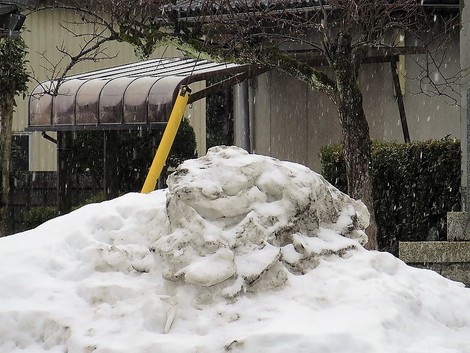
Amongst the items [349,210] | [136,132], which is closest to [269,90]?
[136,132]

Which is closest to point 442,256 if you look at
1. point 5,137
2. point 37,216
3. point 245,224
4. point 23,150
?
point 245,224

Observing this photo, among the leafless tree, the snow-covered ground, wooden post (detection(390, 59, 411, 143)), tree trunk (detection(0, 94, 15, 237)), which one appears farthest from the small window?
the snow-covered ground

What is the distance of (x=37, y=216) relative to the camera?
1881cm

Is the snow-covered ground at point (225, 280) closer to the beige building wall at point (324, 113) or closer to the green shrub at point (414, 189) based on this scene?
the green shrub at point (414, 189)

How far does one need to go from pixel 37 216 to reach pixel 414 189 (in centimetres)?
982

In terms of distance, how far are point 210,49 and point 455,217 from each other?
9.44 ft

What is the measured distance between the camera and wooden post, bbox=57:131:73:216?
1689 cm

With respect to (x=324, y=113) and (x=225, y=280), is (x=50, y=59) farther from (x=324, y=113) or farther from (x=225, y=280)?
(x=225, y=280)

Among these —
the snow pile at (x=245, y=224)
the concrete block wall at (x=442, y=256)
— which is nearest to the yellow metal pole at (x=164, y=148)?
the snow pile at (x=245, y=224)

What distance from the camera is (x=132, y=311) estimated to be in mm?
4305

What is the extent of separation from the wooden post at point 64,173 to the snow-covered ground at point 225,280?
39.3ft

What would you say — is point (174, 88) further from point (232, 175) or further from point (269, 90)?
point (232, 175)

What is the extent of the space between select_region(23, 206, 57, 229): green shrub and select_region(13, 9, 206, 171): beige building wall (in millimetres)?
3818

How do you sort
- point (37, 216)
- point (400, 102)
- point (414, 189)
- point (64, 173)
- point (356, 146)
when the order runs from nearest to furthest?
point (356, 146)
point (414, 189)
point (400, 102)
point (64, 173)
point (37, 216)
